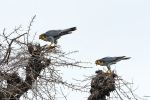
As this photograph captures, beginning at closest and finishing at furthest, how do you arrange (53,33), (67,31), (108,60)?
(67,31) → (53,33) → (108,60)

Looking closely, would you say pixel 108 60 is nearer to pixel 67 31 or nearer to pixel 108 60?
pixel 108 60

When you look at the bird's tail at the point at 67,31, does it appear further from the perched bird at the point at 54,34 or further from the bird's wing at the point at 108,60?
the bird's wing at the point at 108,60

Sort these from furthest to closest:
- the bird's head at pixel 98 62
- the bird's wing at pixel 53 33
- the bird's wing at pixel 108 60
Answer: the bird's head at pixel 98 62 < the bird's wing at pixel 108 60 < the bird's wing at pixel 53 33

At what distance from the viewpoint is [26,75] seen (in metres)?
8.64

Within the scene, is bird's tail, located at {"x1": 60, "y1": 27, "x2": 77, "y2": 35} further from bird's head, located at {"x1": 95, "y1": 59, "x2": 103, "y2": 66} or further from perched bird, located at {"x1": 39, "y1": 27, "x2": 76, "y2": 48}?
bird's head, located at {"x1": 95, "y1": 59, "x2": 103, "y2": 66}

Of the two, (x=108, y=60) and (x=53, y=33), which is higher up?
(x=53, y=33)

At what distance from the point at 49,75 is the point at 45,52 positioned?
51 cm

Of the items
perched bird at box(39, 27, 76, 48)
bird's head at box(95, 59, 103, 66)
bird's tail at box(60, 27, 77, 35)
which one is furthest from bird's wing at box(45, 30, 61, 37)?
bird's head at box(95, 59, 103, 66)

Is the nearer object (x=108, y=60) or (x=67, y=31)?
(x=67, y=31)

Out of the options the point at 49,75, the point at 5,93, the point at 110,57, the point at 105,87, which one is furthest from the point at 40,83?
the point at 110,57

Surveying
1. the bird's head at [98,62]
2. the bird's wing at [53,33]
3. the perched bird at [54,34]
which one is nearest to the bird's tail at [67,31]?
the perched bird at [54,34]

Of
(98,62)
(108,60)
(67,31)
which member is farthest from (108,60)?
(67,31)

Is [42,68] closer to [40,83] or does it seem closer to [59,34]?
[40,83]

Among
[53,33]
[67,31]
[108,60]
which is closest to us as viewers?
[67,31]
